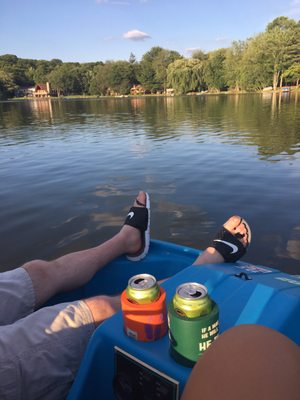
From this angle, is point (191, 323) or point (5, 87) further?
point (5, 87)

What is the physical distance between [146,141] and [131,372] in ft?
32.0

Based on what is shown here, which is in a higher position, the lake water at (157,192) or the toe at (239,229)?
the toe at (239,229)

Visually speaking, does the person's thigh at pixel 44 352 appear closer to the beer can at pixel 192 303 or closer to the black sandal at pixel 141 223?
the beer can at pixel 192 303

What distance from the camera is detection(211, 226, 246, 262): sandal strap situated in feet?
7.55

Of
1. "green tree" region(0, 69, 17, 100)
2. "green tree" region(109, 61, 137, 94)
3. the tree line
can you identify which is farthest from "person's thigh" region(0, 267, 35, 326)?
"green tree" region(0, 69, 17, 100)

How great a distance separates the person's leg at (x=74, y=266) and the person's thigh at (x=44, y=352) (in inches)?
15.3

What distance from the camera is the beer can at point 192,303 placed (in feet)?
3.40

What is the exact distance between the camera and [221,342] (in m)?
0.93

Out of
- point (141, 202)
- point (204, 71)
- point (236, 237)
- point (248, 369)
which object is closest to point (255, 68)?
point (204, 71)

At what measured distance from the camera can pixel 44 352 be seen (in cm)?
136

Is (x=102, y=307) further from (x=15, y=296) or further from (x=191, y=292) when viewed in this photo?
(x=191, y=292)

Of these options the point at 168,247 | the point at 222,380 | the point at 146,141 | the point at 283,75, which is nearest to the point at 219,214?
the point at 168,247

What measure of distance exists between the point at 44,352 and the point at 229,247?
4.66ft

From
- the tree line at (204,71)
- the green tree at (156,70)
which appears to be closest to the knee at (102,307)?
the tree line at (204,71)
